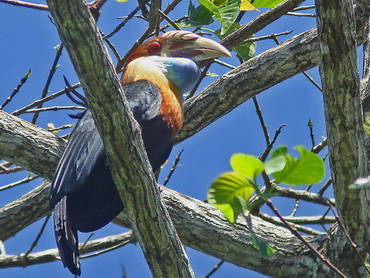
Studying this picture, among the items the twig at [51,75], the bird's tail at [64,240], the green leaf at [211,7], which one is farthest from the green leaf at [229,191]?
the twig at [51,75]

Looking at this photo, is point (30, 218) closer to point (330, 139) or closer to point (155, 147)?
point (155, 147)

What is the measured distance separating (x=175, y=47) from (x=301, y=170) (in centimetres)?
282

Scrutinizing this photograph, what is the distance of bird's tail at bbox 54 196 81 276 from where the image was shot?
313cm

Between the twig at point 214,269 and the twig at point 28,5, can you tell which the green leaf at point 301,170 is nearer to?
the twig at point 28,5

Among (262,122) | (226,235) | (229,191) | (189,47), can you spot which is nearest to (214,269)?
(226,235)

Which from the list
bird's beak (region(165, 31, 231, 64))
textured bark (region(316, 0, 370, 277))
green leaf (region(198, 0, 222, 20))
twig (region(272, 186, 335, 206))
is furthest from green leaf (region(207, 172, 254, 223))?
bird's beak (region(165, 31, 231, 64))

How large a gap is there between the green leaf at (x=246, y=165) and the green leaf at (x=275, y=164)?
0.02m

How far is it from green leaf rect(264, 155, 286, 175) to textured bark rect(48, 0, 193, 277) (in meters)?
1.03

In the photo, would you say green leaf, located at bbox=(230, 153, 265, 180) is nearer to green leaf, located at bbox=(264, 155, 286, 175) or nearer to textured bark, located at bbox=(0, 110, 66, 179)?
green leaf, located at bbox=(264, 155, 286, 175)

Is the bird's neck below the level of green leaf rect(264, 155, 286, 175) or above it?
above

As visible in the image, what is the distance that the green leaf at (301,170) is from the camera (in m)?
1.69

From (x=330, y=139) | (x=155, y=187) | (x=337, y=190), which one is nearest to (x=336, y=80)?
(x=330, y=139)

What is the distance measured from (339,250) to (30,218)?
1.65 meters

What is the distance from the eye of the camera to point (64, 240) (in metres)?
3.17
